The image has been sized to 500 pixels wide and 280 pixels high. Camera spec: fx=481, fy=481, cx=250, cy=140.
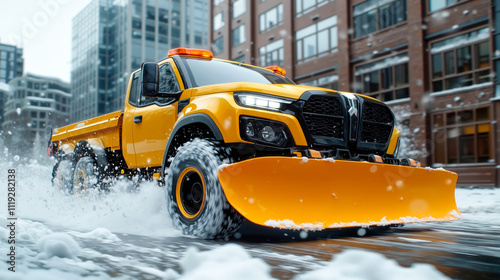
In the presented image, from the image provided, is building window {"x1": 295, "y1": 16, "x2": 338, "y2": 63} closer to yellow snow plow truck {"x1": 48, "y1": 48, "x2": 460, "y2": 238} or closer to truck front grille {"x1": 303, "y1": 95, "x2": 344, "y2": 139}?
yellow snow plow truck {"x1": 48, "y1": 48, "x2": 460, "y2": 238}

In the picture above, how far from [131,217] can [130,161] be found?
1075 mm

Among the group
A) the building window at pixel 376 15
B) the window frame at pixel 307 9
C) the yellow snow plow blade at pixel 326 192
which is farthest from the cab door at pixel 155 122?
the window frame at pixel 307 9

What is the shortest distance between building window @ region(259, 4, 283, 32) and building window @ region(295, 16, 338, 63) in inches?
106

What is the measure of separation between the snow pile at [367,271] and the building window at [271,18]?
29.6 metres

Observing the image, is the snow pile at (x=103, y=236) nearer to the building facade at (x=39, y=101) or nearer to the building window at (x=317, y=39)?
the building window at (x=317, y=39)

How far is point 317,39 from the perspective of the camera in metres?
27.6

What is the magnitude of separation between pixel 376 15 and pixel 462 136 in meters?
7.58

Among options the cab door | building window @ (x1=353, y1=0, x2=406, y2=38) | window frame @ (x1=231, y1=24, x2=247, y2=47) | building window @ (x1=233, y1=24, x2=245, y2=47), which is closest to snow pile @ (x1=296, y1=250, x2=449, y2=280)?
the cab door

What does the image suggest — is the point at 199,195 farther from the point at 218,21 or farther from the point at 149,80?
the point at 218,21

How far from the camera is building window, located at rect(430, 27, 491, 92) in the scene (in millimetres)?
18656

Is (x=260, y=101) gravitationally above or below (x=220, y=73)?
below

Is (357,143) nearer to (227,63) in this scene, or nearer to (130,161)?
(227,63)

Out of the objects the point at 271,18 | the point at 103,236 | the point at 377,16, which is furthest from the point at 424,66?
the point at 103,236

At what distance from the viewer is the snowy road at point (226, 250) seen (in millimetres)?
2744
